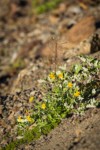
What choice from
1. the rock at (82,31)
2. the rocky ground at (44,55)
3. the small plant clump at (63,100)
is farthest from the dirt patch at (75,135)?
the rock at (82,31)

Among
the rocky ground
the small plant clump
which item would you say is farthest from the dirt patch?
the small plant clump

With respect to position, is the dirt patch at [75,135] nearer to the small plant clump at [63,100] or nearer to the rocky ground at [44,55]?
the rocky ground at [44,55]

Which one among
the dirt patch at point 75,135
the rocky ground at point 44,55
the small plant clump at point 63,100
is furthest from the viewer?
the small plant clump at point 63,100

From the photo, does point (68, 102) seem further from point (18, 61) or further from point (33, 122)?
point (18, 61)

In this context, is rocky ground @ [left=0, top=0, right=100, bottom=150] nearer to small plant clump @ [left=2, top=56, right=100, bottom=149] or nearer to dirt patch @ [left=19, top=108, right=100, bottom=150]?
dirt patch @ [left=19, top=108, right=100, bottom=150]

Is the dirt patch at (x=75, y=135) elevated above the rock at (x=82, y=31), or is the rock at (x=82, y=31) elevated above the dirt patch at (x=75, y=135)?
the rock at (x=82, y=31)

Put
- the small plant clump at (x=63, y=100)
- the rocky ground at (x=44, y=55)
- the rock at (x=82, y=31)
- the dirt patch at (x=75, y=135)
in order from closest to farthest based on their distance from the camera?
1. the dirt patch at (x=75, y=135)
2. the rocky ground at (x=44, y=55)
3. the small plant clump at (x=63, y=100)
4. the rock at (x=82, y=31)
